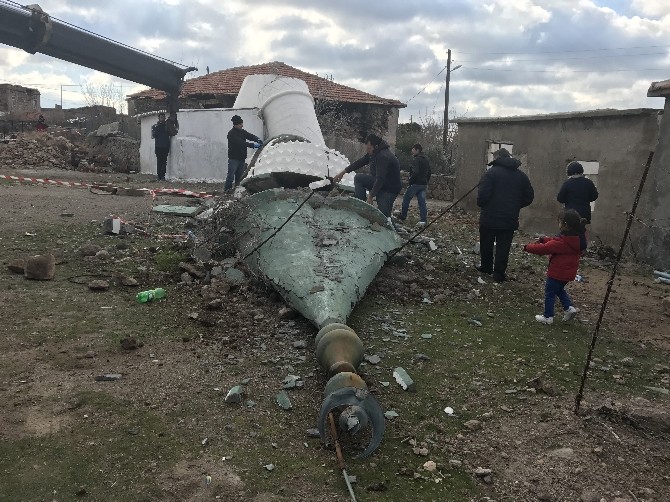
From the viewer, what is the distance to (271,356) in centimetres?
394

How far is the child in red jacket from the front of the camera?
4.86 m

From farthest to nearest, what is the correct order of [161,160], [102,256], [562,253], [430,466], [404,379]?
[161,160], [102,256], [562,253], [404,379], [430,466]

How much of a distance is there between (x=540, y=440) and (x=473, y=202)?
9985 mm

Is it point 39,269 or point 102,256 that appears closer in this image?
point 39,269

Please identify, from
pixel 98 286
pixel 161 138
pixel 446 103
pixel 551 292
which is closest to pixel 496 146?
pixel 551 292

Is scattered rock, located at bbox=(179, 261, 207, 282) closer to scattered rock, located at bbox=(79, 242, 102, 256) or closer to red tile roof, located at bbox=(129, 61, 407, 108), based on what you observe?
scattered rock, located at bbox=(79, 242, 102, 256)

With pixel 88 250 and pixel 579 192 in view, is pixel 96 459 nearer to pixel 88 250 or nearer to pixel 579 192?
pixel 88 250

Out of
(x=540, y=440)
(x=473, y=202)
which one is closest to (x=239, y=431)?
(x=540, y=440)

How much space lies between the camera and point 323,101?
2216 cm

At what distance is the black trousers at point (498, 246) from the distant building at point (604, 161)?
5.15 ft

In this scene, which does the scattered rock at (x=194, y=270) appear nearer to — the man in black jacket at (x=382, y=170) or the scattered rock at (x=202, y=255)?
the scattered rock at (x=202, y=255)

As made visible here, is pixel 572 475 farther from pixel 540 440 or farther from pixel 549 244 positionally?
pixel 549 244

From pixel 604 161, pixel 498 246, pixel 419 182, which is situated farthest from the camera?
pixel 419 182

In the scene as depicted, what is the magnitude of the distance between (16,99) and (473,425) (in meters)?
31.3
